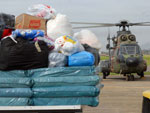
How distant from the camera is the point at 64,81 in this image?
11.3 ft

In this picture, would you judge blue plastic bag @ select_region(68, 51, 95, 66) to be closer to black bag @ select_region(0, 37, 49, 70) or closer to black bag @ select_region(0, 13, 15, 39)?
black bag @ select_region(0, 37, 49, 70)

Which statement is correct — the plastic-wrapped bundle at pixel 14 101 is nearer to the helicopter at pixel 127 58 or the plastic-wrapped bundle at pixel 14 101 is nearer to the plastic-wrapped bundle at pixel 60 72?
the plastic-wrapped bundle at pixel 60 72

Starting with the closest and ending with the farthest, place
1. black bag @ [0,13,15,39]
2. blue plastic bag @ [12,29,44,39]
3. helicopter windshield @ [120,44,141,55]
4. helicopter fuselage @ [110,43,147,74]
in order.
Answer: blue plastic bag @ [12,29,44,39] → black bag @ [0,13,15,39] → helicopter fuselage @ [110,43,147,74] → helicopter windshield @ [120,44,141,55]

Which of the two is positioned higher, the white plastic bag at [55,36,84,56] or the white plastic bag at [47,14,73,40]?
the white plastic bag at [47,14,73,40]

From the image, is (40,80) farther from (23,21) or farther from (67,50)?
(23,21)

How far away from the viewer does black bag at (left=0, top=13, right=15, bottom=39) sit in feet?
13.7

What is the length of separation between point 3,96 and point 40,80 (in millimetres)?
444

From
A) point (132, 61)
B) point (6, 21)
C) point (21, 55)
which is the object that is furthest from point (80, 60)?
point (132, 61)

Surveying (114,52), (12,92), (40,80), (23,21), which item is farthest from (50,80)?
(114,52)

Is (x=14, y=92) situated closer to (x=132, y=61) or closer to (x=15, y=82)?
(x=15, y=82)

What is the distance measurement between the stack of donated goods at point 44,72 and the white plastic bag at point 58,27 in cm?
64

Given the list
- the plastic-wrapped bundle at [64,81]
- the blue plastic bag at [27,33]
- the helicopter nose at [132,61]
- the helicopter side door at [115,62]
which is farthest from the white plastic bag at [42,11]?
the helicopter side door at [115,62]

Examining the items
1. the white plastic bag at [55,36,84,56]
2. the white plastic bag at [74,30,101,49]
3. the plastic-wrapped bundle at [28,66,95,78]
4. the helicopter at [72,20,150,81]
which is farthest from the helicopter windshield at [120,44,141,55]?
the plastic-wrapped bundle at [28,66,95,78]

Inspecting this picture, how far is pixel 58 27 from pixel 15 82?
1.32m
